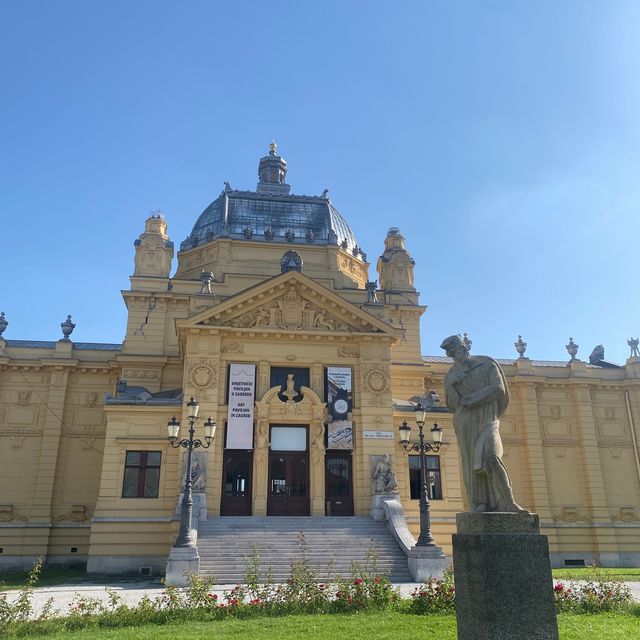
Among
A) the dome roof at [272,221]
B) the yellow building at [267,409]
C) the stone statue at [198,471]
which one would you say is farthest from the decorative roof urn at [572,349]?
the stone statue at [198,471]

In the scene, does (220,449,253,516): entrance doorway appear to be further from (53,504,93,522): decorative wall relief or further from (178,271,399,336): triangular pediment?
(53,504,93,522): decorative wall relief

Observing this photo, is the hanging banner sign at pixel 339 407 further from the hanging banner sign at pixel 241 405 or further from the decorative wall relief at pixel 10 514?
the decorative wall relief at pixel 10 514

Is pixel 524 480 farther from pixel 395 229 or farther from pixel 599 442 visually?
pixel 395 229

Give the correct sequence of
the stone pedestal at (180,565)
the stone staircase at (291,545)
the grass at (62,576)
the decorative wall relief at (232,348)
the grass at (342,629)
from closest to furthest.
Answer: the grass at (342,629) < the stone pedestal at (180,565) < the stone staircase at (291,545) < the grass at (62,576) < the decorative wall relief at (232,348)

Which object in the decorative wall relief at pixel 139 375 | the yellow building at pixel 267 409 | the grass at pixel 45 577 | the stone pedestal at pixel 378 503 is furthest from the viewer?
the decorative wall relief at pixel 139 375

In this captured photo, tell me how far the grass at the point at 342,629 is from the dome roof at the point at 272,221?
3170 cm

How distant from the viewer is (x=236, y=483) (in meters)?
29.1

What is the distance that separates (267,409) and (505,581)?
75.2ft

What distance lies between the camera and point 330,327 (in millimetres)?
31859

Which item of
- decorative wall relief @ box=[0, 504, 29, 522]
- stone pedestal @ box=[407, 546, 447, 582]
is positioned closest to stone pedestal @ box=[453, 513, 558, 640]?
stone pedestal @ box=[407, 546, 447, 582]

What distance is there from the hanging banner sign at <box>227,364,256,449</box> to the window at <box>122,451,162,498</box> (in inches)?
156

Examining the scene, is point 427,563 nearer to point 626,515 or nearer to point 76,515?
point 626,515

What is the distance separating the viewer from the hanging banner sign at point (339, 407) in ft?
98.6

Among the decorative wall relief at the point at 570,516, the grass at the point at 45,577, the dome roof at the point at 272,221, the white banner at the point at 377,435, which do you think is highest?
the dome roof at the point at 272,221
